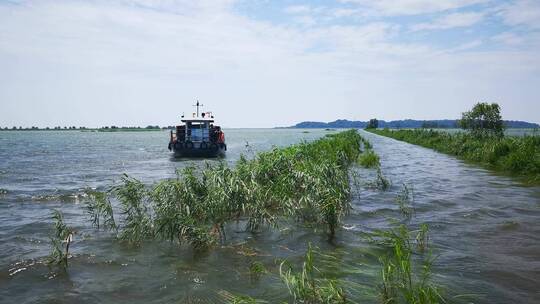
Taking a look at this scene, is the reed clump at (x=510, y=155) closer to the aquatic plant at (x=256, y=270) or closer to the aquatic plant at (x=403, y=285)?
the aquatic plant at (x=403, y=285)

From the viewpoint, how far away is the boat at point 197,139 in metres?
38.6

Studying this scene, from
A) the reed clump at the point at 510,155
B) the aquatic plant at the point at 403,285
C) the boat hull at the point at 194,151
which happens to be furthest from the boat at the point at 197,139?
the aquatic plant at the point at 403,285

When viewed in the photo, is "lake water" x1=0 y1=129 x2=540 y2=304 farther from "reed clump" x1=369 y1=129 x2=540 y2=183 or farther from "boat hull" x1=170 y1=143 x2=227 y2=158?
"boat hull" x1=170 y1=143 x2=227 y2=158

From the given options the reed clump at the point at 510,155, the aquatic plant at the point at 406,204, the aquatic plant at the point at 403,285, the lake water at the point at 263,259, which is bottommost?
the lake water at the point at 263,259

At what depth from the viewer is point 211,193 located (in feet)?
32.0

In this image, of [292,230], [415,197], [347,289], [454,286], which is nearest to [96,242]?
[292,230]

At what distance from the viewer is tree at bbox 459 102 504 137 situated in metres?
41.7

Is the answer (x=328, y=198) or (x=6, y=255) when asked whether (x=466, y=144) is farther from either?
(x=6, y=255)

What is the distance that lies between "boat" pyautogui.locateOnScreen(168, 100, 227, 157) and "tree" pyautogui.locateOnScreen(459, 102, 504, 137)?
85.2 ft

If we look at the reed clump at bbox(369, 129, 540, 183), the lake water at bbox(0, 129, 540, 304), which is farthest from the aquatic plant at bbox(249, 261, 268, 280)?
the reed clump at bbox(369, 129, 540, 183)

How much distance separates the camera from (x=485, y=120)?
1661 inches

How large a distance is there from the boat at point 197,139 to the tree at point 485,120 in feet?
85.2

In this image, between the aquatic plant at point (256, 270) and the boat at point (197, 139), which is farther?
the boat at point (197, 139)

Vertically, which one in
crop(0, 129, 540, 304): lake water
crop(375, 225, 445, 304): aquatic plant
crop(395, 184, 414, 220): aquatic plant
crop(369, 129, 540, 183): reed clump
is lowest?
crop(0, 129, 540, 304): lake water
